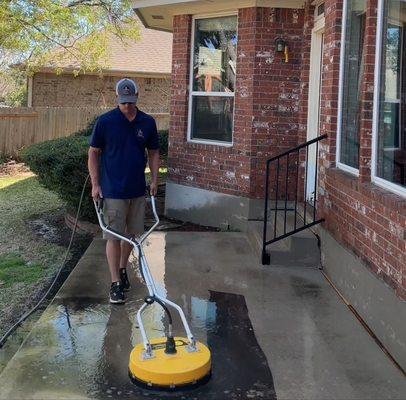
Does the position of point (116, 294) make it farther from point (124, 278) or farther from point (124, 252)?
point (124, 252)

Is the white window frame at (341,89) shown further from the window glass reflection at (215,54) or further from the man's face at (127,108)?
the window glass reflection at (215,54)

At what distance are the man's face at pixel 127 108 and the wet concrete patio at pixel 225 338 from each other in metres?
1.66

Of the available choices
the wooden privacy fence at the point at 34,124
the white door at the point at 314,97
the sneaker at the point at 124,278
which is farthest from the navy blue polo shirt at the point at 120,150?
the wooden privacy fence at the point at 34,124

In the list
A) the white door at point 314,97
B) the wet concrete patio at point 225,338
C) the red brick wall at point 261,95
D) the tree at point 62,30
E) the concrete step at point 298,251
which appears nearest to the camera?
the wet concrete patio at point 225,338

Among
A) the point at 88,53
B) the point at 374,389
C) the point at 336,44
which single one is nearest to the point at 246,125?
the point at 336,44

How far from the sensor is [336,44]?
20.5 ft

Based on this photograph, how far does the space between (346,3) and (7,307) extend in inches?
176

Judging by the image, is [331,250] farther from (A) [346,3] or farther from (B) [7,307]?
(B) [7,307]

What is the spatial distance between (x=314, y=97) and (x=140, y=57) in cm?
1644

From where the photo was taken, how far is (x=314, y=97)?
7906mm

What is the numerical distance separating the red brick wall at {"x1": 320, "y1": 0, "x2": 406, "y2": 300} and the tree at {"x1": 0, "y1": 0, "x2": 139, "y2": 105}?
11.0m

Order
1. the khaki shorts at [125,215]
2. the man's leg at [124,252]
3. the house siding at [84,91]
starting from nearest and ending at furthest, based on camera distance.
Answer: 1. the khaki shorts at [125,215]
2. the man's leg at [124,252]
3. the house siding at [84,91]

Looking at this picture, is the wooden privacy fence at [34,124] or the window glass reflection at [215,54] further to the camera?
the wooden privacy fence at [34,124]

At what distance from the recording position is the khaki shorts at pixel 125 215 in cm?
523
